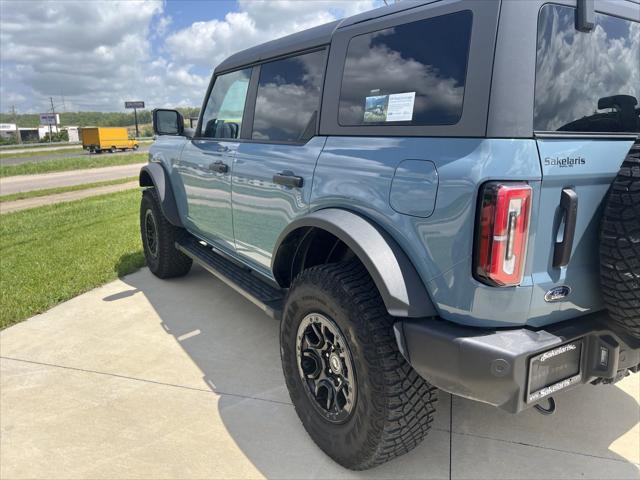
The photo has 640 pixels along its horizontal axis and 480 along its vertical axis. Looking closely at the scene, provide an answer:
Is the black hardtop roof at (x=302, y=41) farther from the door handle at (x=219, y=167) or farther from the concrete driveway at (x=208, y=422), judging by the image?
the concrete driveway at (x=208, y=422)

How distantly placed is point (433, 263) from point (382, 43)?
109 centimetres

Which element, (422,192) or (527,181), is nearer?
(527,181)

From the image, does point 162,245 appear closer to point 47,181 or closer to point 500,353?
point 500,353

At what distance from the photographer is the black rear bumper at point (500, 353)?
1749 millimetres

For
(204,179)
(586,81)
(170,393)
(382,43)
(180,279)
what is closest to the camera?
(586,81)

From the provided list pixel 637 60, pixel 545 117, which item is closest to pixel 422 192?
pixel 545 117

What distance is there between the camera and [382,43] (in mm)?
2277

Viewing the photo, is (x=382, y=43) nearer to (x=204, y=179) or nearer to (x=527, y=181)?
(x=527, y=181)

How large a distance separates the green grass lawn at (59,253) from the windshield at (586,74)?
4427mm

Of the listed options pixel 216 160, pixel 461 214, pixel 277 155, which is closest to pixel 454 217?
pixel 461 214

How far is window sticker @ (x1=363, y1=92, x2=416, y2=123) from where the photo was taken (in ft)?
6.91

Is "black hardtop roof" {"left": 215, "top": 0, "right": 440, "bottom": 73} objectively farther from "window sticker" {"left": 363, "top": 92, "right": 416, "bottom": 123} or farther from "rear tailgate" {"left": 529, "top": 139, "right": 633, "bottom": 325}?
"rear tailgate" {"left": 529, "top": 139, "right": 633, "bottom": 325}

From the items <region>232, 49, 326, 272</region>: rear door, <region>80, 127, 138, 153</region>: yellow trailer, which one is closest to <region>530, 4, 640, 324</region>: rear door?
→ <region>232, 49, 326, 272</region>: rear door

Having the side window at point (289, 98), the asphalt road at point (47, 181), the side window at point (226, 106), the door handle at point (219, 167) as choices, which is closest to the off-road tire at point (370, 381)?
the side window at point (289, 98)
